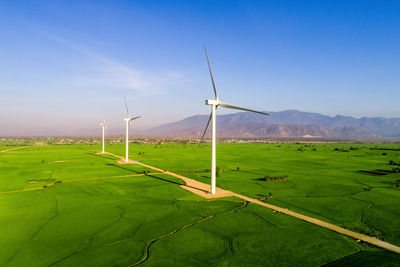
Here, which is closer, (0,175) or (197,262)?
(197,262)

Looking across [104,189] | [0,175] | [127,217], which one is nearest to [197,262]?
[127,217]

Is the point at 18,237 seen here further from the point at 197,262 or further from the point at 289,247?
the point at 289,247

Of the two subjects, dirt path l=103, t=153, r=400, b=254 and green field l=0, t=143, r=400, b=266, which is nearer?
green field l=0, t=143, r=400, b=266

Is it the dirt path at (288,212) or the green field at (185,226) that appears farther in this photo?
the dirt path at (288,212)

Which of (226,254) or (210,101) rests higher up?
(210,101)

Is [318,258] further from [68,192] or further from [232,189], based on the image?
[68,192]

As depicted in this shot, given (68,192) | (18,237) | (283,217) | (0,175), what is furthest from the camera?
(0,175)

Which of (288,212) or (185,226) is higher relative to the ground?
(288,212)

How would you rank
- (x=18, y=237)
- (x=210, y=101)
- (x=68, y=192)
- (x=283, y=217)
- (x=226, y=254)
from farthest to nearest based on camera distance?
(x=68, y=192) < (x=210, y=101) < (x=283, y=217) < (x=18, y=237) < (x=226, y=254)

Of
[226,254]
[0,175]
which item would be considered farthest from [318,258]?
[0,175]

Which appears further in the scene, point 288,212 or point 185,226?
point 288,212
